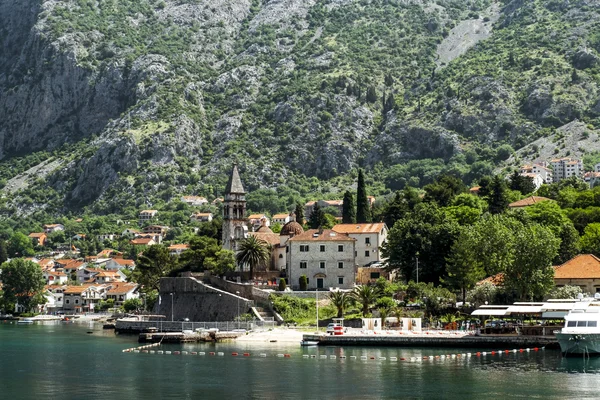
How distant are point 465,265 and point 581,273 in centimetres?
1118

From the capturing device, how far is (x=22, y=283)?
16838 cm

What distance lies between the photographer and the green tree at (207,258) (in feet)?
390

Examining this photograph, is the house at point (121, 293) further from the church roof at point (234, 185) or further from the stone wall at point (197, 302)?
the stone wall at point (197, 302)

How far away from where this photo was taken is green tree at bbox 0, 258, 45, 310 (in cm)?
16762

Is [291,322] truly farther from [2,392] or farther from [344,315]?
[2,392]

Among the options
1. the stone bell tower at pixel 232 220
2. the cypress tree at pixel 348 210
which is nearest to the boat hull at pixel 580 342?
the stone bell tower at pixel 232 220

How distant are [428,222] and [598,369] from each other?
132 ft

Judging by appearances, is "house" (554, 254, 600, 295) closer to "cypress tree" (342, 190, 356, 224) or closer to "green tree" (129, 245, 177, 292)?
"cypress tree" (342, 190, 356, 224)

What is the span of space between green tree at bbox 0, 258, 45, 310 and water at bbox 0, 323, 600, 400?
7609 cm

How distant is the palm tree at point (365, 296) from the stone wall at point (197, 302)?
38.7ft

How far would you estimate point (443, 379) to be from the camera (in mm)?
69562

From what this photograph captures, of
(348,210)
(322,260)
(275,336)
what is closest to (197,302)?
(322,260)

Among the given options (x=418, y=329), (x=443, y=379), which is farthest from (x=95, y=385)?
(x=418, y=329)

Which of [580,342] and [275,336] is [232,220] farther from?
[580,342]
